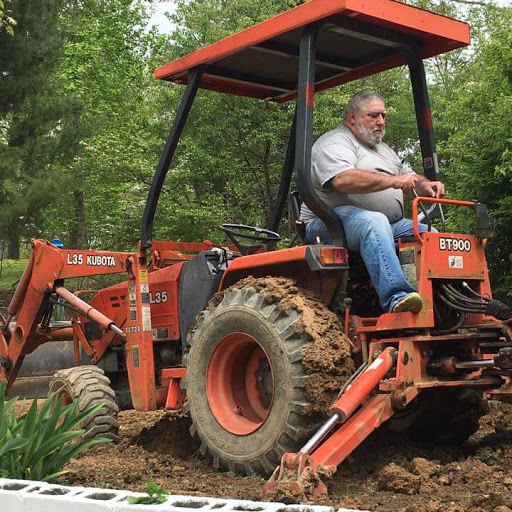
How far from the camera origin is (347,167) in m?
5.11

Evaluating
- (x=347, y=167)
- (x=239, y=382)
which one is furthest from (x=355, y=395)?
(x=347, y=167)

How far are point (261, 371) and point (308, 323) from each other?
0.70 m

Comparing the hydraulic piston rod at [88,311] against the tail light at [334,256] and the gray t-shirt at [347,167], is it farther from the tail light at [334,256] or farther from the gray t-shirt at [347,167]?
the tail light at [334,256]

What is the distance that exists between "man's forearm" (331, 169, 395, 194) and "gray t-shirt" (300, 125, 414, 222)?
0.16 feet

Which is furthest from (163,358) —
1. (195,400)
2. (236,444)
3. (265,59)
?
(265,59)

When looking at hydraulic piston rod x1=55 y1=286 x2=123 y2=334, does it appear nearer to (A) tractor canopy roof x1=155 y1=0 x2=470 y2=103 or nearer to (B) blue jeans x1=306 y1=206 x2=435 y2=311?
(A) tractor canopy roof x1=155 y1=0 x2=470 y2=103

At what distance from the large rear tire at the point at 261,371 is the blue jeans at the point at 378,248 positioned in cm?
35

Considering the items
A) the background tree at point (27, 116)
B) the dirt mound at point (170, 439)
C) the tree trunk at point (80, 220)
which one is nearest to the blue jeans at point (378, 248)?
the dirt mound at point (170, 439)

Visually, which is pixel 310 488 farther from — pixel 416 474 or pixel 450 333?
pixel 450 333

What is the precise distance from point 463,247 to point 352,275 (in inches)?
29.3

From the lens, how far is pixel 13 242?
17.6m

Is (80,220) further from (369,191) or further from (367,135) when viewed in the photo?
(369,191)

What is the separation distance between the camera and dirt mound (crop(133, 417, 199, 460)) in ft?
19.3

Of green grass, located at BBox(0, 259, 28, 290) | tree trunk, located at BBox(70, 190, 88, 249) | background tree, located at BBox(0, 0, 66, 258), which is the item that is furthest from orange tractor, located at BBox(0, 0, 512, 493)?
green grass, located at BBox(0, 259, 28, 290)
